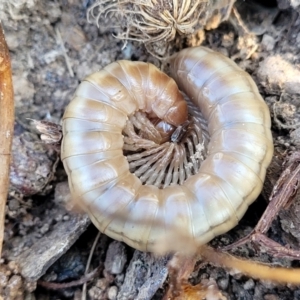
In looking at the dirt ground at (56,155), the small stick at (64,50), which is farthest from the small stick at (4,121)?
the small stick at (64,50)

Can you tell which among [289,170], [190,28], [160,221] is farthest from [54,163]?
[289,170]

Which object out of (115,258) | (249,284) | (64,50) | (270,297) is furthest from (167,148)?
(270,297)

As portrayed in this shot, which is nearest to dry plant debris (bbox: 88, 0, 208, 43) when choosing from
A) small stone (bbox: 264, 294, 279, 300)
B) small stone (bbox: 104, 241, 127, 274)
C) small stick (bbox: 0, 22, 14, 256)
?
small stick (bbox: 0, 22, 14, 256)

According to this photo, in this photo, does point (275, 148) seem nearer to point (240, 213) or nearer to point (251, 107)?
point (251, 107)

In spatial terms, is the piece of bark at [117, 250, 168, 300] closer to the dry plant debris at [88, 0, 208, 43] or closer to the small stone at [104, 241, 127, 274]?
the small stone at [104, 241, 127, 274]

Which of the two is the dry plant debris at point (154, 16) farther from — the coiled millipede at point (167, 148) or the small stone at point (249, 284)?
the small stone at point (249, 284)
